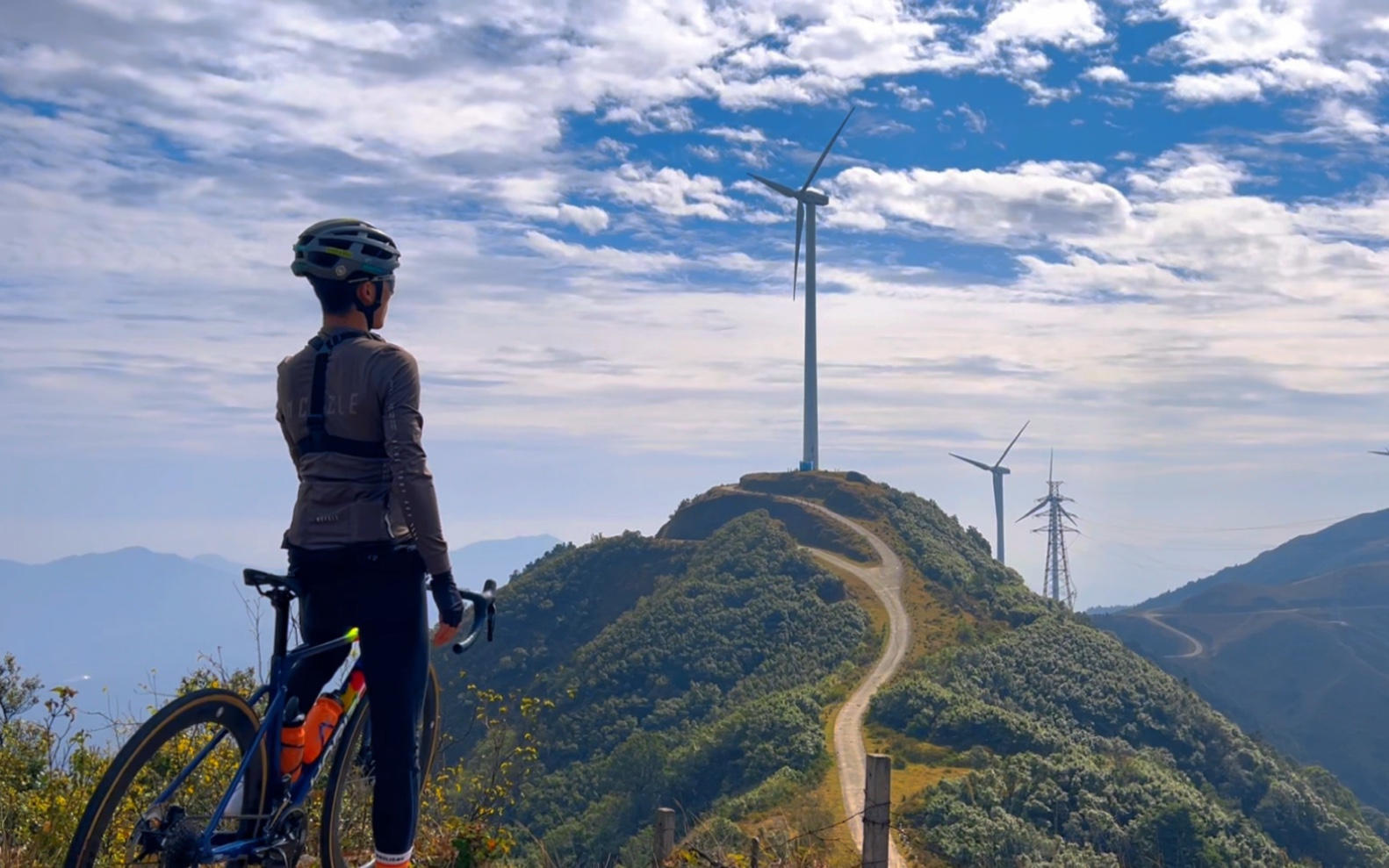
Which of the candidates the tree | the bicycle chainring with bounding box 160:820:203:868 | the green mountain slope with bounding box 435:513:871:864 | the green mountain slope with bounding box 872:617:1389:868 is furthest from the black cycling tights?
the green mountain slope with bounding box 435:513:871:864

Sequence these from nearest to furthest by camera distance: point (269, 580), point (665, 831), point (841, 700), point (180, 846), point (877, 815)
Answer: point (180, 846)
point (269, 580)
point (877, 815)
point (665, 831)
point (841, 700)

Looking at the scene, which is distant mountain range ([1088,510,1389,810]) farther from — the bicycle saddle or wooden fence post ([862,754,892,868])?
the bicycle saddle

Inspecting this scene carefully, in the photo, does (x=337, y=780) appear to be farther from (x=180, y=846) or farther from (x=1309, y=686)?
(x=1309, y=686)

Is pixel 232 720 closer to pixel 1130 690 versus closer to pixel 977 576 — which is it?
pixel 1130 690

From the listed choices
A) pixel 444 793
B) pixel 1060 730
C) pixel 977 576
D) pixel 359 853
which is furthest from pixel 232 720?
pixel 977 576

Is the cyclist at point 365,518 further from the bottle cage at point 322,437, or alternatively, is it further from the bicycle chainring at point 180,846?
the bicycle chainring at point 180,846

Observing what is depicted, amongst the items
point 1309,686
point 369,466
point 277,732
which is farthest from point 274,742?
point 1309,686
